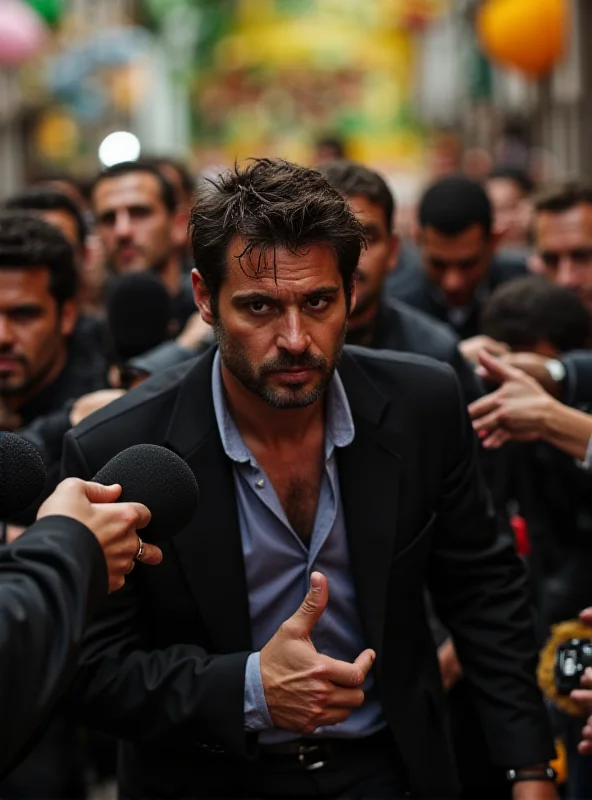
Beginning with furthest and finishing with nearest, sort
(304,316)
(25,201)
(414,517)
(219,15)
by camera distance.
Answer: (219,15)
(25,201)
(414,517)
(304,316)

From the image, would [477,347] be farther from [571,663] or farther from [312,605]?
[312,605]

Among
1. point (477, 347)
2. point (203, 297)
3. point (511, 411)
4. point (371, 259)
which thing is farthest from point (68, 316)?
point (511, 411)

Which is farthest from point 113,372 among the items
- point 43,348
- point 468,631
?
point 468,631

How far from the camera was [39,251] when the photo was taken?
17.3 ft

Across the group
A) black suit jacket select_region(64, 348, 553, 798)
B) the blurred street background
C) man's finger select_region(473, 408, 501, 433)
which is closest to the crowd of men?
man's finger select_region(473, 408, 501, 433)

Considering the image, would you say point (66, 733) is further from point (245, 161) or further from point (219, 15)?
point (219, 15)

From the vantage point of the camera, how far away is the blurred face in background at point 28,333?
507 centimetres

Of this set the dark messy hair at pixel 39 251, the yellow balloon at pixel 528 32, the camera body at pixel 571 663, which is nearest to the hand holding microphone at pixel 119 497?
the camera body at pixel 571 663

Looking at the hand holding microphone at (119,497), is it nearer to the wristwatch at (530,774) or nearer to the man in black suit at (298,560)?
the man in black suit at (298,560)

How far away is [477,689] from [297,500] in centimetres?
73

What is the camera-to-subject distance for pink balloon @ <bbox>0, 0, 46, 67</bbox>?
658 inches

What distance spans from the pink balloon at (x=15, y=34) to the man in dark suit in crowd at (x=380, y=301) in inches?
479

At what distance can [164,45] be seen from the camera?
35844mm

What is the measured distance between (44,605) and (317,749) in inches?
51.1
